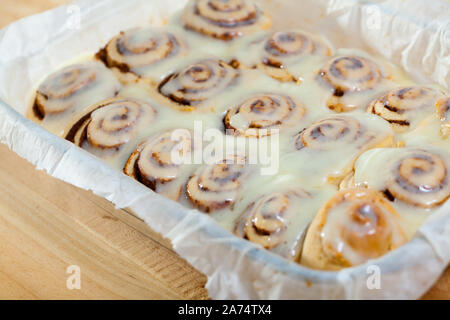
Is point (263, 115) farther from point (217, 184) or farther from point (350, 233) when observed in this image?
point (350, 233)

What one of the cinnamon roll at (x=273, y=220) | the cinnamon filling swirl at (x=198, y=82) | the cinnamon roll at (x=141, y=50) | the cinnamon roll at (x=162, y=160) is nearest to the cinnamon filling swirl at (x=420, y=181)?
the cinnamon roll at (x=273, y=220)

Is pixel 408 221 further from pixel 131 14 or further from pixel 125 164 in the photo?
pixel 131 14

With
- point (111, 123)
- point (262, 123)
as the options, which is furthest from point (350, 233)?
point (111, 123)

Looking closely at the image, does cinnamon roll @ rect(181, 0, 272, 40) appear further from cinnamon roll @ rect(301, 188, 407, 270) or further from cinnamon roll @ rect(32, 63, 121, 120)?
cinnamon roll @ rect(301, 188, 407, 270)

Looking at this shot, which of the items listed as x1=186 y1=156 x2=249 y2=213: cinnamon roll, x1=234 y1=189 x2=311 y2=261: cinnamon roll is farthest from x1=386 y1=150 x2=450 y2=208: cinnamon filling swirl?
x1=186 y1=156 x2=249 y2=213: cinnamon roll

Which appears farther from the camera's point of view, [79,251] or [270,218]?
[79,251]

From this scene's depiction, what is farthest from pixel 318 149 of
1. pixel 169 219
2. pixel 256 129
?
pixel 169 219
